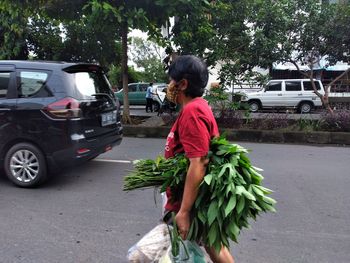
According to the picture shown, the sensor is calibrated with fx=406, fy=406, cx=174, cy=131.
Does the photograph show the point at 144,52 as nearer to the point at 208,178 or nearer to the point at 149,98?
the point at 149,98

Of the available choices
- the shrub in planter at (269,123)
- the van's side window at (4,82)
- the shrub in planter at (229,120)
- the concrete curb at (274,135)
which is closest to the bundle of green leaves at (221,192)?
the van's side window at (4,82)

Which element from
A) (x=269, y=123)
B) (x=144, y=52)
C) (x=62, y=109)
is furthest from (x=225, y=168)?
(x=144, y=52)

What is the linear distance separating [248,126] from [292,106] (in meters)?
10.8

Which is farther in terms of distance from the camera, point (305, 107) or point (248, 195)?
point (305, 107)

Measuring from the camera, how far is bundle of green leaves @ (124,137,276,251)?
7.12ft

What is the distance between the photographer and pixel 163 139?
10.3 metres

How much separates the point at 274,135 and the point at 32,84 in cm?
631

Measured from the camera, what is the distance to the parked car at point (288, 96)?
2031cm

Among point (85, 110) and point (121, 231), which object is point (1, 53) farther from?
point (121, 231)

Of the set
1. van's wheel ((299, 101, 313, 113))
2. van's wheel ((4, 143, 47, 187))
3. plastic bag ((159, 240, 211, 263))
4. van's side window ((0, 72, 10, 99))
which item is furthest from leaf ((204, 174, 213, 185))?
van's wheel ((299, 101, 313, 113))

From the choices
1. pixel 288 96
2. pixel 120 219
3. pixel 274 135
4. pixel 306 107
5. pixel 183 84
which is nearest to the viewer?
Answer: pixel 183 84

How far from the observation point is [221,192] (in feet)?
7.14

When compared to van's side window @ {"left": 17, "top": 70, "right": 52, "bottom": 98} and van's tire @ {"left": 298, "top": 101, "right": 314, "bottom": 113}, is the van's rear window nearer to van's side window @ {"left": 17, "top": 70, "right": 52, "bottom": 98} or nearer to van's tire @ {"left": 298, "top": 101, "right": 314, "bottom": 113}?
van's side window @ {"left": 17, "top": 70, "right": 52, "bottom": 98}

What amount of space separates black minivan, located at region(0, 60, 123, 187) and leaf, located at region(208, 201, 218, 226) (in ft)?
11.6
